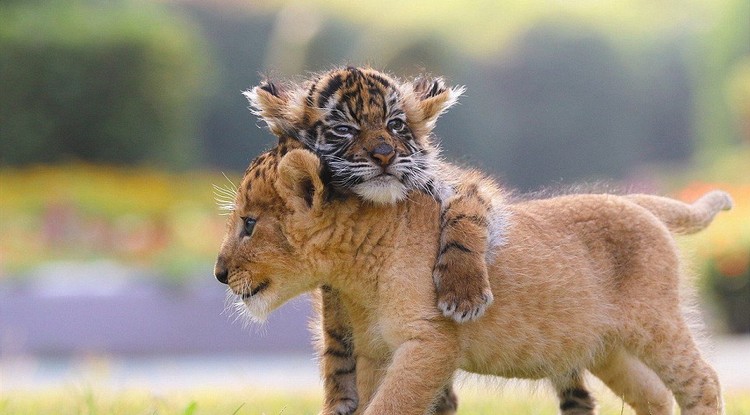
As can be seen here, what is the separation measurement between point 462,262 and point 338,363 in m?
0.97

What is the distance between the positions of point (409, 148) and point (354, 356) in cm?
107

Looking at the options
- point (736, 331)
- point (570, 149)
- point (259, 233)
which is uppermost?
point (570, 149)

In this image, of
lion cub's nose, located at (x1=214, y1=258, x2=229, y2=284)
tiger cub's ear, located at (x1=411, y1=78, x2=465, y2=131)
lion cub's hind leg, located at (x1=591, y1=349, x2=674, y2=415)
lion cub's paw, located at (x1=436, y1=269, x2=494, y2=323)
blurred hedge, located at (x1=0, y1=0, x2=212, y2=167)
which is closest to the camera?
lion cub's paw, located at (x1=436, y1=269, x2=494, y2=323)

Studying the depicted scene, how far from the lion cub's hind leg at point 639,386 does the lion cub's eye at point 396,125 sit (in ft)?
5.72

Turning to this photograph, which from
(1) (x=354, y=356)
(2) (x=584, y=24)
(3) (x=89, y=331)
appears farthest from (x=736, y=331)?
(2) (x=584, y=24)

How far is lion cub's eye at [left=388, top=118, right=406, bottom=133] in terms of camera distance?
5344mm

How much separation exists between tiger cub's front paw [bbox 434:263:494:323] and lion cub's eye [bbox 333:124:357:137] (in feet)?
2.44

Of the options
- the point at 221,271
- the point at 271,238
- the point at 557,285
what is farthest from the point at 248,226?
the point at 557,285

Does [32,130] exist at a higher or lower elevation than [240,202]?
higher

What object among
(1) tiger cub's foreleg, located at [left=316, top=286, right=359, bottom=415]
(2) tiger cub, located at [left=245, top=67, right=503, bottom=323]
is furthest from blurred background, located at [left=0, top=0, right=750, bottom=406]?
(1) tiger cub's foreleg, located at [left=316, top=286, right=359, bottom=415]

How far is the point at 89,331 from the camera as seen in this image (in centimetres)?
1527

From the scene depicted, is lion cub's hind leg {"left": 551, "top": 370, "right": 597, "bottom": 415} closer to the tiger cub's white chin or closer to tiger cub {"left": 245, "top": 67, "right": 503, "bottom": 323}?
tiger cub {"left": 245, "top": 67, "right": 503, "bottom": 323}

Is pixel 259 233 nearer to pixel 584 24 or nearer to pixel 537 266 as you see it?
pixel 537 266

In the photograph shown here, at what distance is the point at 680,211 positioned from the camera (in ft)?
20.7
